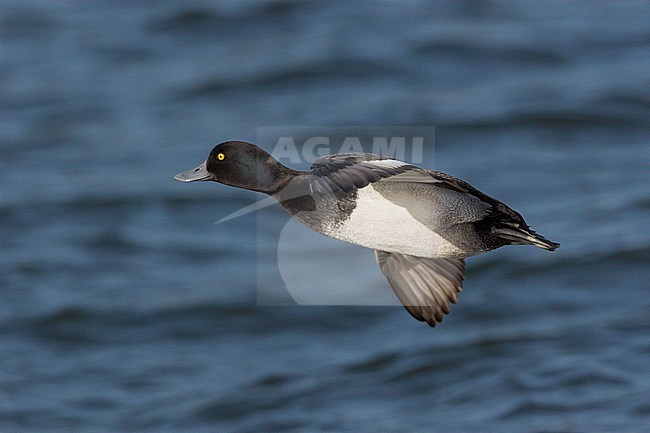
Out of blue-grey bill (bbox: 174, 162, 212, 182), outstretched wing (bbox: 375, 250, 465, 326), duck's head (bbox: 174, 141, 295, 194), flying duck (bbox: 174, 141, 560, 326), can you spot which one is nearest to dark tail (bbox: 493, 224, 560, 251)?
flying duck (bbox: 174, 141, 560, 326)

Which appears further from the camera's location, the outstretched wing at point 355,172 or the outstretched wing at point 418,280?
the outstretched wing at point 418,280

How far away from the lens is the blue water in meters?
10.2

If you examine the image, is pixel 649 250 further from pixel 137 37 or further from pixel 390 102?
Answer: pixel 137 37

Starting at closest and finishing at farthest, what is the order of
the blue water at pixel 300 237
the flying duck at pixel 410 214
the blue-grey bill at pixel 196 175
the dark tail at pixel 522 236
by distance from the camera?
the dark tail at pixel 522 236 → the flying duck at pixel 410 214 → the blue-grey bill at pixel 196 175 → the blue water at pixel 300 237

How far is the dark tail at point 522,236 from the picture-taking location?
15.3 ft

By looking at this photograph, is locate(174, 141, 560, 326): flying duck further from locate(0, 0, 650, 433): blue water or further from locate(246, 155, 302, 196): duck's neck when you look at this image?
locate(0, 0, 650, 433): blue water

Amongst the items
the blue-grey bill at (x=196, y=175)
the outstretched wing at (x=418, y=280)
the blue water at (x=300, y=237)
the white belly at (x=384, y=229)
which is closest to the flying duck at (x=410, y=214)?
the white belly at (x=384, y=229)

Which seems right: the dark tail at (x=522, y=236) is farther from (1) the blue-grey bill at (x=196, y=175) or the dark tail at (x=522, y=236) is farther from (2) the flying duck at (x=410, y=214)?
(1) the blue-grey bill at (x=196, y=175)

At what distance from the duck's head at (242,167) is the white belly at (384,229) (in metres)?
0.45

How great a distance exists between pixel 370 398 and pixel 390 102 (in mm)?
5852

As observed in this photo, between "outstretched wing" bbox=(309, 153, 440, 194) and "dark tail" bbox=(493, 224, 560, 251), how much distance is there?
42 centimetres

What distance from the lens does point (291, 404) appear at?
1015 cm

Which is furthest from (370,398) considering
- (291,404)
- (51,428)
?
(51,428)

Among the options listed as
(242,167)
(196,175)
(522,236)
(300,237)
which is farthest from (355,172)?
(300,237)
